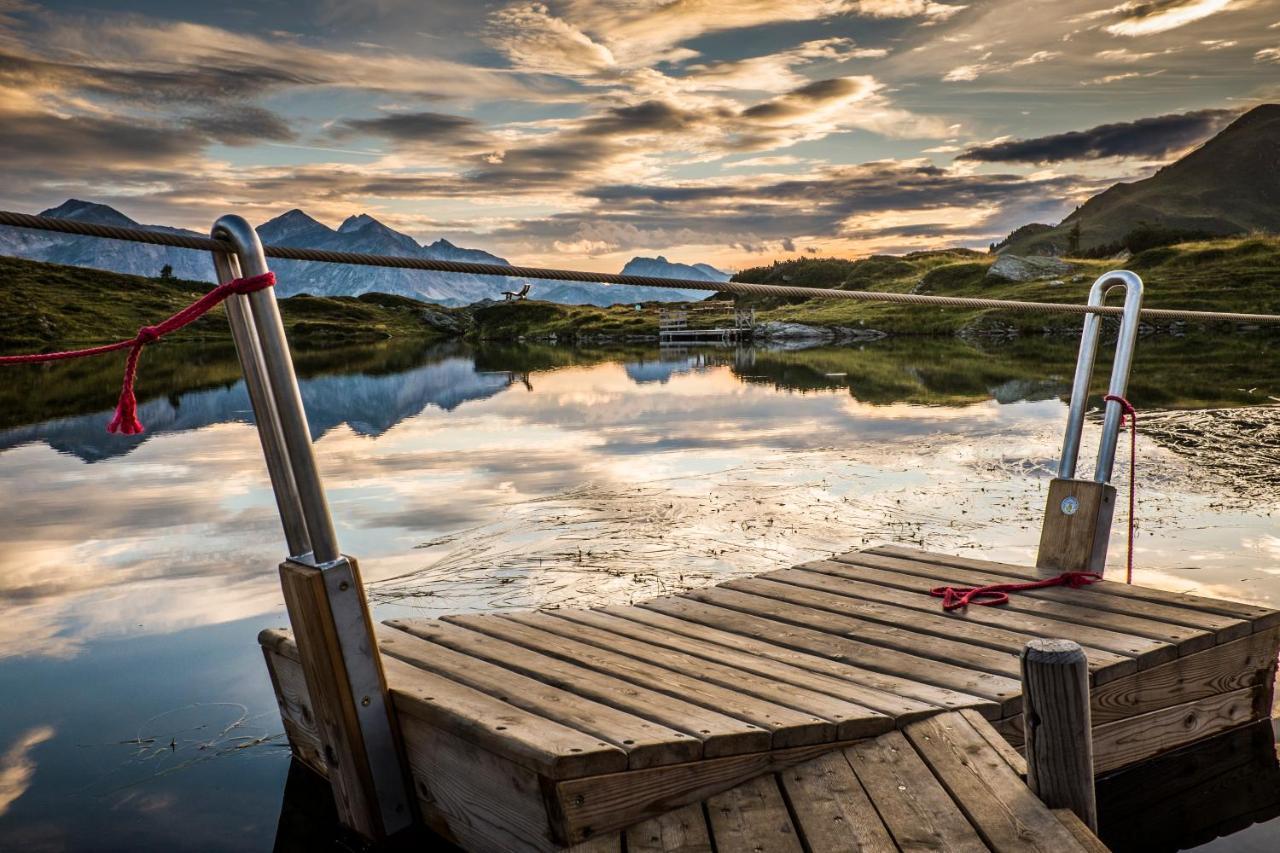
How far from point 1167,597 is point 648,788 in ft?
14.1

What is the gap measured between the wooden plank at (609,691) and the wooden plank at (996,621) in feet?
7.54

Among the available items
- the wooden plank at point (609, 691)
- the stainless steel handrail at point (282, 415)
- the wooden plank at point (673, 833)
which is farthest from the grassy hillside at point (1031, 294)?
the stainless steel handrail at point (282, 415)

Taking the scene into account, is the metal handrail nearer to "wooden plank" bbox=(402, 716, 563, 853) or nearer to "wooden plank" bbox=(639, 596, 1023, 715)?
"wooden plank" bbox=(639, 596, 1023, 715)

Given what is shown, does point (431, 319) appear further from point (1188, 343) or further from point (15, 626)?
point (15, 626)

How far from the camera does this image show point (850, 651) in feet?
19.5

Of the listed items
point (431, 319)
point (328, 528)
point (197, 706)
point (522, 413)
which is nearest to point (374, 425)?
point (522, 413)

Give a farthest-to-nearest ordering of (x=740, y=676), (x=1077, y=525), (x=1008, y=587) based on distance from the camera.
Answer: (x=1077, y=525) < (x=1008, y=587) < (x=740, y=676)

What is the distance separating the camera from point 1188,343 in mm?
51188

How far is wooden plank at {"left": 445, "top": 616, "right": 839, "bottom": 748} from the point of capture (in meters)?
4.44

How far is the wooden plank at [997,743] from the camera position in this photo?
427 centimetres

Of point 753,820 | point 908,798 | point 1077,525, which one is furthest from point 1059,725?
point 1077,525

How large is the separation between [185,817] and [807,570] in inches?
189

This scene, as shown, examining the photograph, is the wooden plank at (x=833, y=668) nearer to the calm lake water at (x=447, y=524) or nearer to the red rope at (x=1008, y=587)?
the red rope at (x=1008, y=587)

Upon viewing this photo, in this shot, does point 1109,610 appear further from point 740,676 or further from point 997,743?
point 740,676
